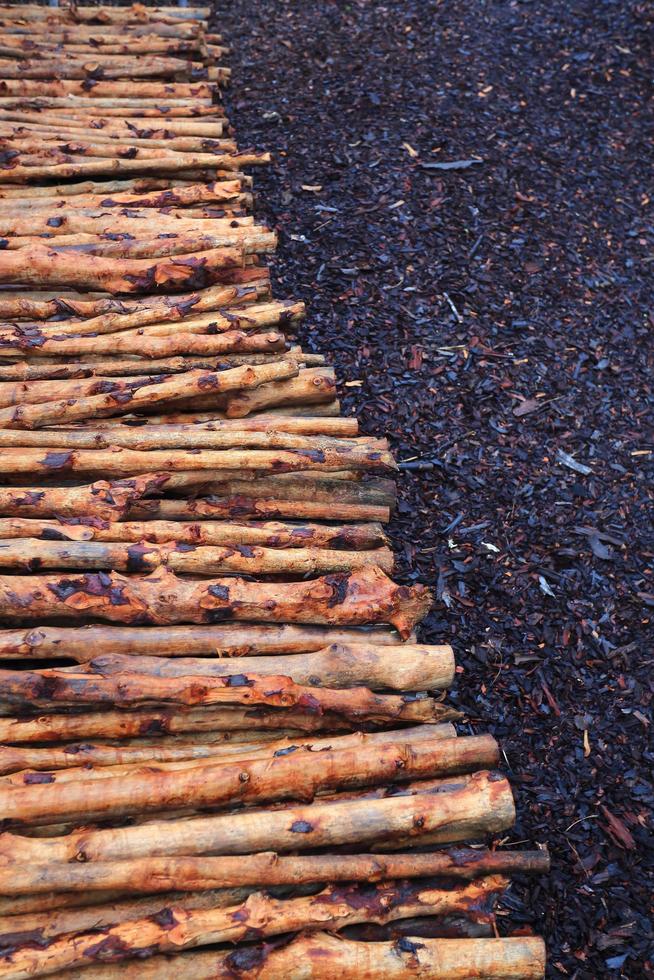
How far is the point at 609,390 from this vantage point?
5.61 metres

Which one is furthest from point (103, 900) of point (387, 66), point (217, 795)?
point (387, 66)

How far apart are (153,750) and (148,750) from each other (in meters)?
0.02

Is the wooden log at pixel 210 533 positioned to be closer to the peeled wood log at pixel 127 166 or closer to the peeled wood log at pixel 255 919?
the peeled wood log at pixel 255 919

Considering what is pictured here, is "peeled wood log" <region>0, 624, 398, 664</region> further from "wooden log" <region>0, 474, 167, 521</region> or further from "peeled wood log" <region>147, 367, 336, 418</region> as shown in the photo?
"peeled wood log" <region>147, 367, 336, 418</region>

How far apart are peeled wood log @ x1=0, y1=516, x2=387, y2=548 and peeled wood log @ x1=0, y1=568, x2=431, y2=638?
0.77 feet

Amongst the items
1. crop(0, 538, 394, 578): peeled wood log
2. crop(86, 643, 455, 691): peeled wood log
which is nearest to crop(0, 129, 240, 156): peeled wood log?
crop(0, 538, 394, 578): peeled wood log

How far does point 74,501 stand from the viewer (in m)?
3.59

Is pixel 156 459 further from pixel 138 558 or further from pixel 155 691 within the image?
pixel 155 691

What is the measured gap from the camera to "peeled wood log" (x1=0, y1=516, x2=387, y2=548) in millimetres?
3453

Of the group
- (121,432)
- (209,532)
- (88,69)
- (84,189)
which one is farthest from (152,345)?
(88,69)

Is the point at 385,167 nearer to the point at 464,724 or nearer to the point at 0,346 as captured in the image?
the point at 0,346

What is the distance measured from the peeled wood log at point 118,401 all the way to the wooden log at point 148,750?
4.28ft

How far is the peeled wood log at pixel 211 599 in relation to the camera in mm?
3230

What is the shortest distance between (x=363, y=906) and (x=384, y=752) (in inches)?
20.0
